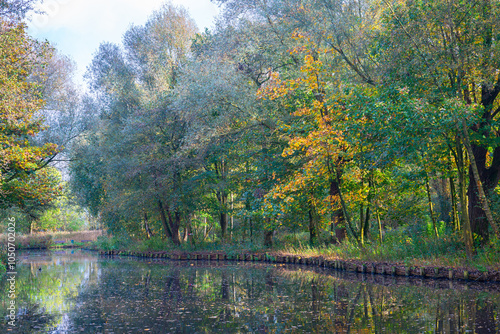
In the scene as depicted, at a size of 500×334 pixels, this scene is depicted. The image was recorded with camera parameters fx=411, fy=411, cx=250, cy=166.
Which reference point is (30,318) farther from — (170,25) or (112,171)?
(170,25)

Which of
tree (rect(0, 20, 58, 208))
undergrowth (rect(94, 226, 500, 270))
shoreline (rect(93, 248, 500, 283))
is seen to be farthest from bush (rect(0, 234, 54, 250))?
undergrowth (rect(94, 226, 500, 270))

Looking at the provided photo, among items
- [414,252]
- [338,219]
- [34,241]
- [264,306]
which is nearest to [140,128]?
[338,219]

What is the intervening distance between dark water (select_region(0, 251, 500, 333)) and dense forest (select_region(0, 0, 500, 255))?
136 inches

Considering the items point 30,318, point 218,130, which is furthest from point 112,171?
point 30,318

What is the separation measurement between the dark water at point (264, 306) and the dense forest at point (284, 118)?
3.46 meters

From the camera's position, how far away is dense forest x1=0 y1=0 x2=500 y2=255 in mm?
11828

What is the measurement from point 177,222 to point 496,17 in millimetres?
22881

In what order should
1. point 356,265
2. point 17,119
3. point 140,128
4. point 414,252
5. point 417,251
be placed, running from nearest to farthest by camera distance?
point 417,251 → point 414,252 → point 356,265 → point 17,119 → point 140,128

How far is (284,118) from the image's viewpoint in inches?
739

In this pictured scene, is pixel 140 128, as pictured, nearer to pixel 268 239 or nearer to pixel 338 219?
pixel 268 239

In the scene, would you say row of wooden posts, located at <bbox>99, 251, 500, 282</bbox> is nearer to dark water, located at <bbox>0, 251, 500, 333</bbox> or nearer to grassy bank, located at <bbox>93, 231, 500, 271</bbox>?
grassy bank, located at <bbox>93, 231, 500, 271</bbox>

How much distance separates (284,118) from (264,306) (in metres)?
11.4

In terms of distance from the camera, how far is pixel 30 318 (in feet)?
26.3

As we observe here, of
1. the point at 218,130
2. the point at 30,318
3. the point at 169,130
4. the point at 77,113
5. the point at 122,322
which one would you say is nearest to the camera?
the point at 122,322
